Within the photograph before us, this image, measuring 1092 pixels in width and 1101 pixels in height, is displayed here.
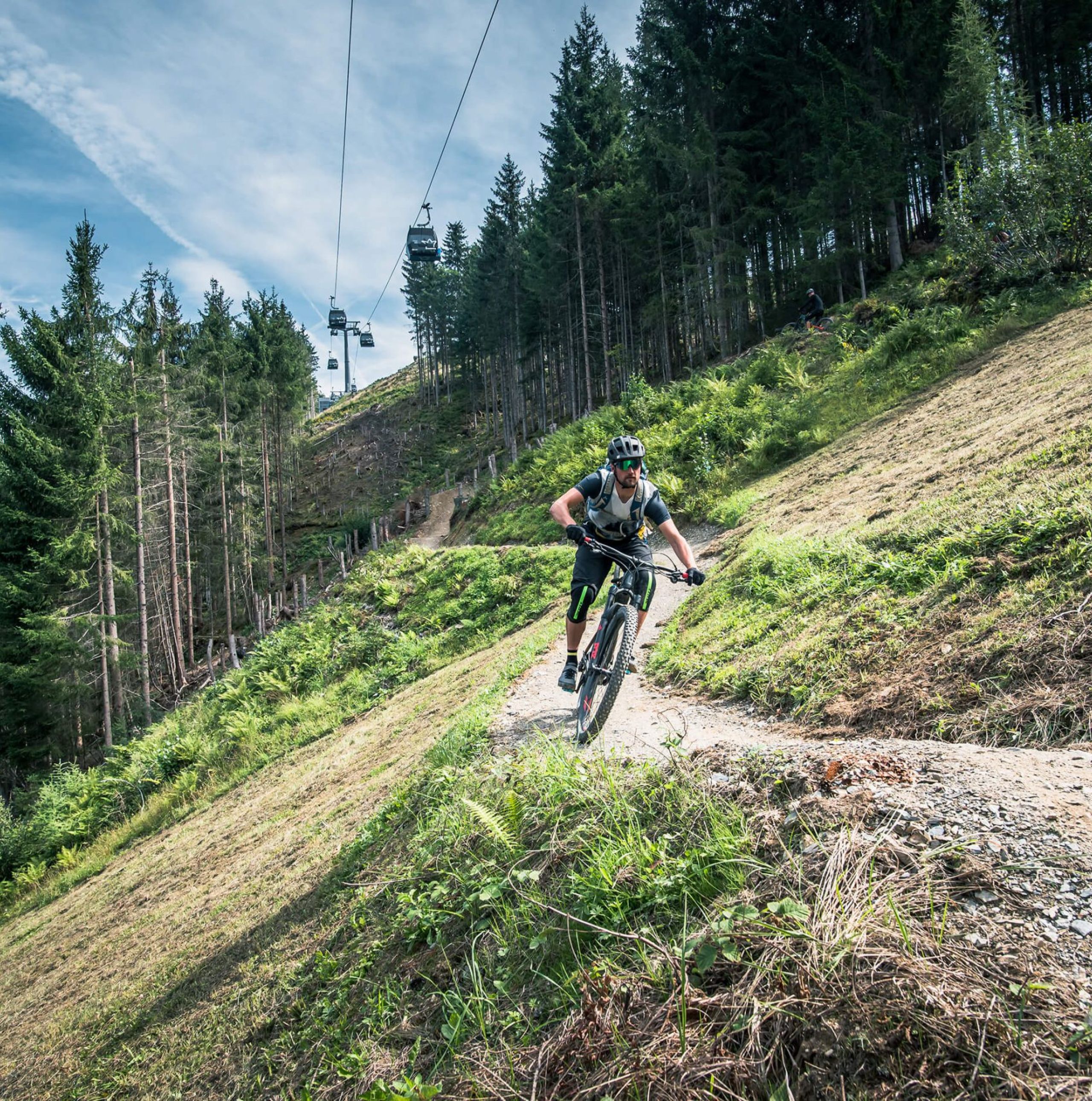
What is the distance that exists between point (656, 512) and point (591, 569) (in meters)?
0.79

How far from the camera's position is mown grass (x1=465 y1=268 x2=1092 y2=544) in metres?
13.9

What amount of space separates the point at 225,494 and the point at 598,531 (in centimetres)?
3958

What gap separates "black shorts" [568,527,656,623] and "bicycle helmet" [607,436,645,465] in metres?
0.75

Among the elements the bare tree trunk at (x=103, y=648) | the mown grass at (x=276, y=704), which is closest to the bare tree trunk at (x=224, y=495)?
the bare tree trunk at (x=103, y=648)

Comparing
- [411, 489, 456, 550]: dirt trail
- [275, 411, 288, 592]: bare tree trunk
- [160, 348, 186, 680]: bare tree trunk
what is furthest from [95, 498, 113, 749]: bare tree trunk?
[275, 411, 288, 592]: bare tree trunk

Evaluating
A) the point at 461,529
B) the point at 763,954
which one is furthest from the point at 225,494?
the point at 763,954

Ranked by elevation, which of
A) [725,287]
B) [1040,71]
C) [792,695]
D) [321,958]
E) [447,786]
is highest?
[1040,71]

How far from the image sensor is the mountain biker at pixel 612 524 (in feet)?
17.8

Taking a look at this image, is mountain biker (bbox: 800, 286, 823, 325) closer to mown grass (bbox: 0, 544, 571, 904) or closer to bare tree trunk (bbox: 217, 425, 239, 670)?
mown grass (bbox: 0, 544, 571, 904)

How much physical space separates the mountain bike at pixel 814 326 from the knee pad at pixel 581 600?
1903cm

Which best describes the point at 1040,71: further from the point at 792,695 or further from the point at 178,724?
the point at 178,724

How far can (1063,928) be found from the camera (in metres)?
1.72

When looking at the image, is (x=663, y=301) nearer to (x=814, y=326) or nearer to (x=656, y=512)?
(x=814, y=326)

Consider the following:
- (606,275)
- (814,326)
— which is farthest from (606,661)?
(606,275)
